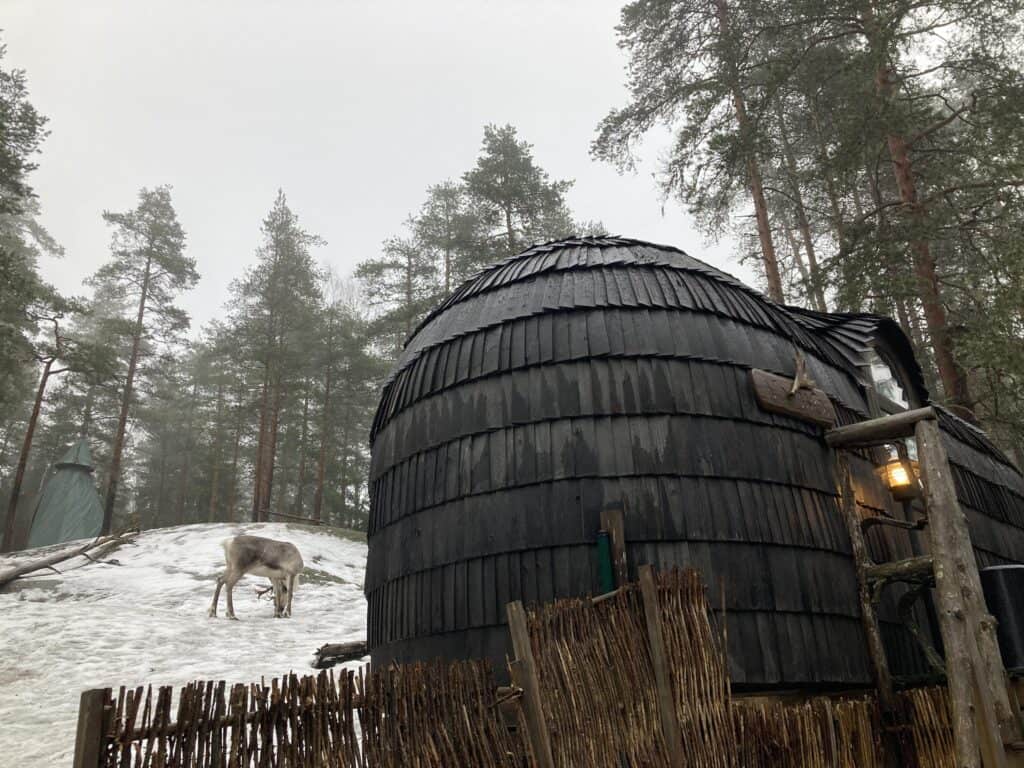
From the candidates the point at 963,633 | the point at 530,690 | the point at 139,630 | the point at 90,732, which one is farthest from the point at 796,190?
the point at 90,732

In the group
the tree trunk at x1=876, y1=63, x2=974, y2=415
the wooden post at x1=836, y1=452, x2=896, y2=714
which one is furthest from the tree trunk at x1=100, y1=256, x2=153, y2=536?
the tree trunk at x1=876, y1=63, x2=974, y2=415

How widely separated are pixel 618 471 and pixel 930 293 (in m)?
10.9

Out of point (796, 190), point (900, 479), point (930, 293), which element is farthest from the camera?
point (796, 190)

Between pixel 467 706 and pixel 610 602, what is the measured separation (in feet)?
4.35

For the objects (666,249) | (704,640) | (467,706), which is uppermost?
(666,249)

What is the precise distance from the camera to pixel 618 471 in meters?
7.16

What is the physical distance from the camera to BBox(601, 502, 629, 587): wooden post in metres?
6.62

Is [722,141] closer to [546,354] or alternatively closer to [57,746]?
[546,354]

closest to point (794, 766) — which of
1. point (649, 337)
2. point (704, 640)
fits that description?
point (704, 640)

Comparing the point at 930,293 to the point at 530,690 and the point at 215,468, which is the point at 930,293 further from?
the point at 215,468

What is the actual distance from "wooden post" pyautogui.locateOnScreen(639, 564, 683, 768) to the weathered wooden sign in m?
3.65

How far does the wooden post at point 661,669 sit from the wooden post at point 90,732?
141 inches

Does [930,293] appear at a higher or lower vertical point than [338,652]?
higher

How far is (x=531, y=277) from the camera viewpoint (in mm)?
9102
